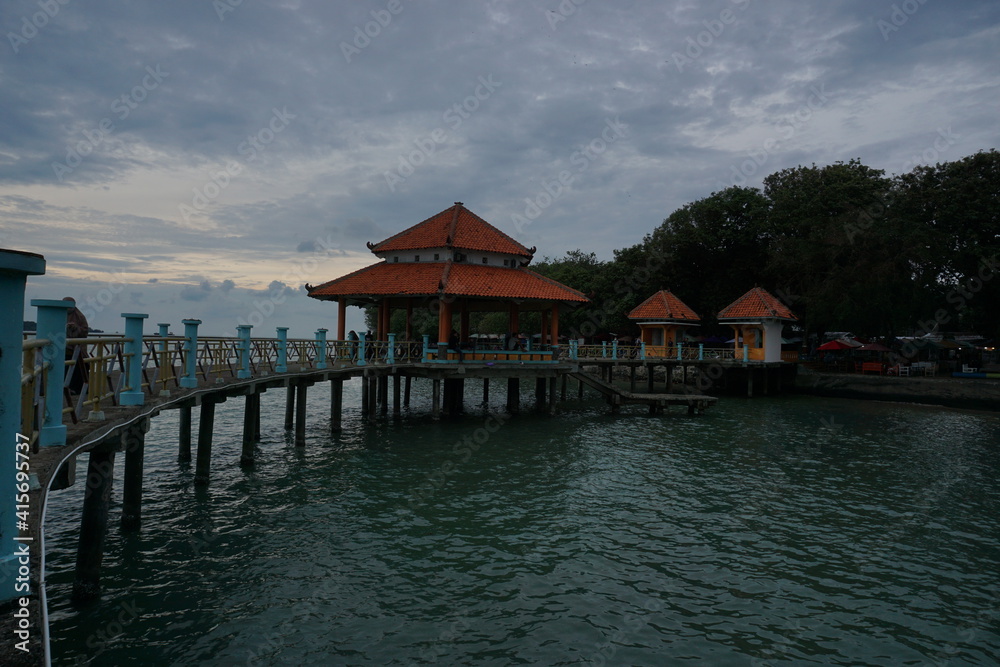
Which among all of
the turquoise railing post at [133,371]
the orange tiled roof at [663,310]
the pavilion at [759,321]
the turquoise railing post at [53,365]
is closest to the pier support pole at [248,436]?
the turquoise railing post at [133,371]

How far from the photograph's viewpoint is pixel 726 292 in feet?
151

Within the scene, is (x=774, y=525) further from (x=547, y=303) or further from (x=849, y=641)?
(x=547, y=303)

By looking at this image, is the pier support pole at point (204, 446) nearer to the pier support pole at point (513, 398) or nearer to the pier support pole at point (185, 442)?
the pier support pole at point (185, 442)

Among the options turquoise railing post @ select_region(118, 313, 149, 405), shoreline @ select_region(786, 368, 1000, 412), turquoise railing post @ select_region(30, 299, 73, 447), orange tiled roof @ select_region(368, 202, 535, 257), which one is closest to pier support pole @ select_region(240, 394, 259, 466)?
turquoise railing post @ select_region(118, 313, 149, 405)

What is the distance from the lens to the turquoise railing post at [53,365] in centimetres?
605

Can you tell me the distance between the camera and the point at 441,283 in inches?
933

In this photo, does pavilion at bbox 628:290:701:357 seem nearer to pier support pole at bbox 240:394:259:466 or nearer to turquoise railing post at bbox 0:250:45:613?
pier support pole at bbox 240:394:259:466

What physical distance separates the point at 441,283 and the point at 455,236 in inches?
152

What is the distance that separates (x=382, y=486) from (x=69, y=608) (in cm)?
706

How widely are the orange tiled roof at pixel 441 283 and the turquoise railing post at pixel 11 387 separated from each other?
63.5 feet

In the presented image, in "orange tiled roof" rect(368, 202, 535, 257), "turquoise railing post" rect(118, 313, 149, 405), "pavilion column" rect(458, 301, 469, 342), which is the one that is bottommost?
"turquoise railing post" rect(118, 313, 149, 405)

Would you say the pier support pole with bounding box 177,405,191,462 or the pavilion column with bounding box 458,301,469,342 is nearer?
the pier support pole with bounding box 177,405,191,462

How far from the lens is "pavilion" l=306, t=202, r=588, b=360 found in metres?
24.3

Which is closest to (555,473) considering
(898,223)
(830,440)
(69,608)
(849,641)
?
(849,641)
